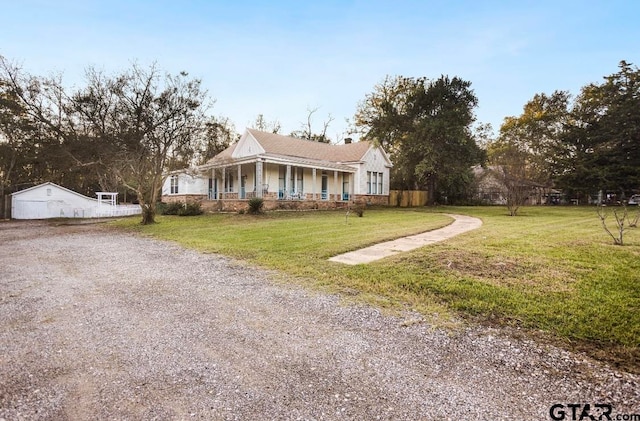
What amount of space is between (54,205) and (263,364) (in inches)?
961

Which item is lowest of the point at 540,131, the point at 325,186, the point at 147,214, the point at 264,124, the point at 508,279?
the point at 508,279

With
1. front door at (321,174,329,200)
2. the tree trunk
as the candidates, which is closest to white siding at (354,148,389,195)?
front door at (321,174,329,200)

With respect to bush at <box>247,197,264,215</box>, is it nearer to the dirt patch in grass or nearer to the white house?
the white house

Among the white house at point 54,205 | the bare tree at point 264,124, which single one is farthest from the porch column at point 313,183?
the bare tree at point 264,124

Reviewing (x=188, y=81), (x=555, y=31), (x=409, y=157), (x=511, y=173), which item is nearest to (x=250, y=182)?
(x=188, y=81)

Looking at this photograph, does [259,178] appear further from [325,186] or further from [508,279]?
[508,279]

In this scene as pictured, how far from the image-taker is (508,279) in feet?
16.8

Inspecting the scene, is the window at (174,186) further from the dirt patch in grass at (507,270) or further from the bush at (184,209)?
the dirt patch in grass at (507,270)

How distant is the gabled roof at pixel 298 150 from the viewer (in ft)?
77.0

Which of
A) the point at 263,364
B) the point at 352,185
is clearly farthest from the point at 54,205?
the point at 263,364

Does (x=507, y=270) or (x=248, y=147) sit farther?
(x=248, y=147)

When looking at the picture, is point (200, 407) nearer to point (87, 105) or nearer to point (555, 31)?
point (555, 31)

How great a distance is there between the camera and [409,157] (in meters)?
28.0

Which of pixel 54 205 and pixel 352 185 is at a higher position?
pixel 352 185
